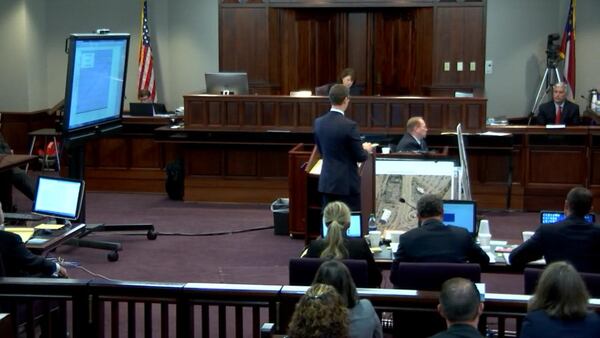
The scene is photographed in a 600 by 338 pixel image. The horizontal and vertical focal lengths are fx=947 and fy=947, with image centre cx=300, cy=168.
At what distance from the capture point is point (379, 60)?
48.3 ft

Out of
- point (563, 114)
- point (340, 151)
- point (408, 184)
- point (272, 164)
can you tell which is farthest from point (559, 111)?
point (340, 151)

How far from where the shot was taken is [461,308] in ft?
12.8

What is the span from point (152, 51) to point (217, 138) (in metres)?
3.87

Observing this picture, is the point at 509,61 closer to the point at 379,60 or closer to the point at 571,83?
the point at 571,83

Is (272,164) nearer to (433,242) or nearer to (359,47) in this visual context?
(359,47)

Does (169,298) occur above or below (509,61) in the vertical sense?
below

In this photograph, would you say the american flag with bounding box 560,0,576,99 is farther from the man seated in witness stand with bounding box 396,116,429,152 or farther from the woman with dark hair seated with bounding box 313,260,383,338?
the woman with dark hair seated with bounding box 313,260,383,338

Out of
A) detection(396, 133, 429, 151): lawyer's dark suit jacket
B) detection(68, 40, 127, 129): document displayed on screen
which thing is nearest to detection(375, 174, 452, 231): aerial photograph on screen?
detection(396, 133, 429, 151): lawyer's dark suit jacket

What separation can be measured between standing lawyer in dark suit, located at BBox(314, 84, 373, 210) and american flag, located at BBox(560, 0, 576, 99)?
258 inches

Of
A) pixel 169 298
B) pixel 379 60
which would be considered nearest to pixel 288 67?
pixel 379 60

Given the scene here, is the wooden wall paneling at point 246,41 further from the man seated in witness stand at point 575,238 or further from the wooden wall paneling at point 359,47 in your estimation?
the man seated in witness stand at point 575,238

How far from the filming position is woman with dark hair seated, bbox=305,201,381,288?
5.59 metres

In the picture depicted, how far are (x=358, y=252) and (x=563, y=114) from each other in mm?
6550

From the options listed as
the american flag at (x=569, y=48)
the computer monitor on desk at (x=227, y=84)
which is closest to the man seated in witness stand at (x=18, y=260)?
the computer monitor on desk at (x=227, y=84)
